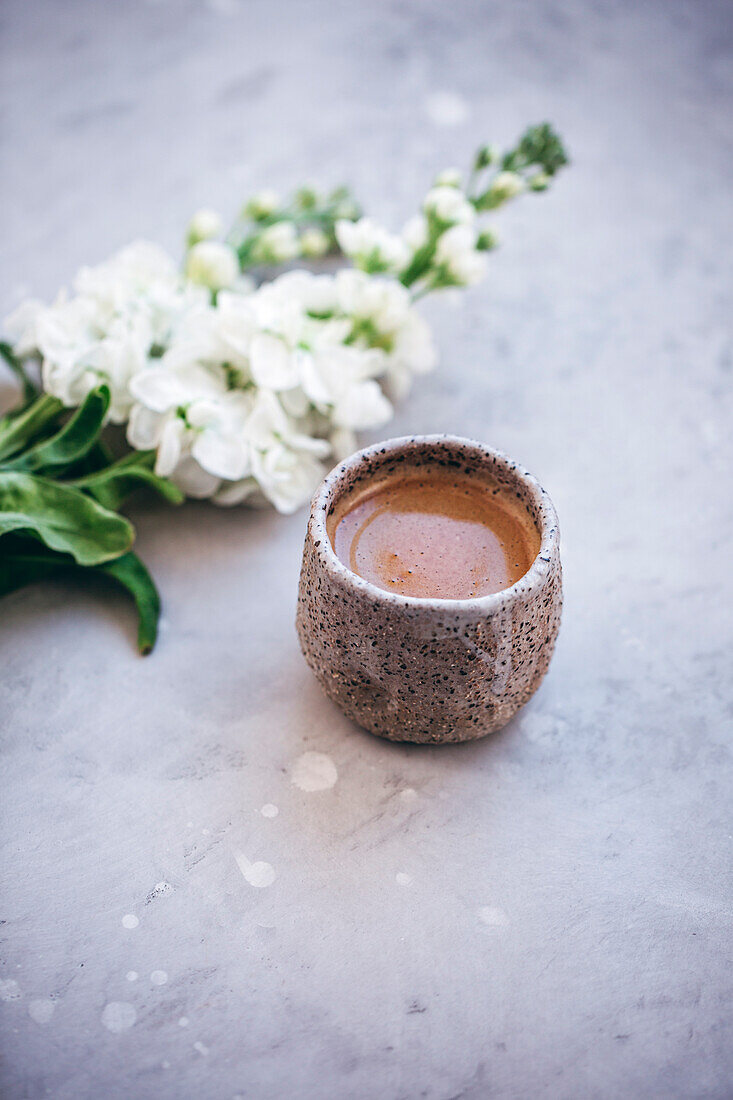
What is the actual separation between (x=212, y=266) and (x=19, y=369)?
21 cm

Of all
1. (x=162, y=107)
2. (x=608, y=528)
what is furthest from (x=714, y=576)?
(x=162, y=107)

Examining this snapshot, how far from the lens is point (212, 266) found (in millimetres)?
904

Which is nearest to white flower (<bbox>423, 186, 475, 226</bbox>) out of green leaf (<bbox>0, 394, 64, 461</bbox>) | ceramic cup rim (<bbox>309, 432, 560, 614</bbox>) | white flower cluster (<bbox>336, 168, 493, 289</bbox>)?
white flower cluster (<bbox>336, 168, 493, 289</bbox>)

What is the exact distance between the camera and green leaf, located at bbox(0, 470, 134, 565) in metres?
0.73

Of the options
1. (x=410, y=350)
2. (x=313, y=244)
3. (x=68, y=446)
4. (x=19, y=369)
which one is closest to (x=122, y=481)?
(x=68, y=446)

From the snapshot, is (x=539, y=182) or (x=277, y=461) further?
(x=539, y=182)

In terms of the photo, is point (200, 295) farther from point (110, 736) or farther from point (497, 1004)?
point (497, 1004)

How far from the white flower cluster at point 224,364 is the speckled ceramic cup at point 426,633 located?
0.43ft

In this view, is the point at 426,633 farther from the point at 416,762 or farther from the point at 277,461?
the point at 277,461

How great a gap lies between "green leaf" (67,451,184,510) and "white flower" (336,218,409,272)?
29 centimetres

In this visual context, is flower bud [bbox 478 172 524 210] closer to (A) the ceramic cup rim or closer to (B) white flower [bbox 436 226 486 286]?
(B) white flower [bbox 436 226 486 286]

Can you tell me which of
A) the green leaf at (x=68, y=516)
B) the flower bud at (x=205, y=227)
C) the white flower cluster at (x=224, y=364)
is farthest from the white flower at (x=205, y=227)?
the green leaf at (x=68, y=516)

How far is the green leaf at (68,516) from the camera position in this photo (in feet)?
2.41

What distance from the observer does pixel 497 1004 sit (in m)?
0.58
